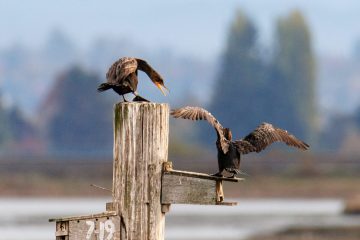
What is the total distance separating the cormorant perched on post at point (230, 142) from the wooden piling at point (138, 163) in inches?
25.0

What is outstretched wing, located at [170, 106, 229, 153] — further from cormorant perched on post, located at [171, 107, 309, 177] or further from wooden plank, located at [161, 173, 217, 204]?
wooden plank, located at [161, 173, 217, 204]

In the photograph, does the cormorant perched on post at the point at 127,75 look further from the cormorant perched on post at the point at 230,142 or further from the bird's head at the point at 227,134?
the bird's head at the point at 227,134

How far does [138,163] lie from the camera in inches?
404

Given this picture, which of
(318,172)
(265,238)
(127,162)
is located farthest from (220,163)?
(318,172)

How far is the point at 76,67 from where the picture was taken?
495ft

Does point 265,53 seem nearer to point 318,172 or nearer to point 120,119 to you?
point 318,172

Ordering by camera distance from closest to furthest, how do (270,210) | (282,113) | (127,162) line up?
(127,162) < (270,210) < (282,113)

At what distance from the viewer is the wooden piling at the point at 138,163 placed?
10.3 meters

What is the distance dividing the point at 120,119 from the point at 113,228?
673 mm

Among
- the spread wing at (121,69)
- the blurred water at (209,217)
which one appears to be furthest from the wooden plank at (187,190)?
the blurred water at (209,217)

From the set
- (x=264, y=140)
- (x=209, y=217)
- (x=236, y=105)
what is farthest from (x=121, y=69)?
(x=236, y=105)

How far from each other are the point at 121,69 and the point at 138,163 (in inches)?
36.0

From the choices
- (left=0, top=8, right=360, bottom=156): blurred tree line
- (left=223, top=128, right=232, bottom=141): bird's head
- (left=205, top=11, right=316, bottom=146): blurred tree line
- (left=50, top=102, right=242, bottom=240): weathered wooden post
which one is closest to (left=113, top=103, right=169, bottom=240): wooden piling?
(left=50, top=102, right=242, bottom=240): weathered wooden post

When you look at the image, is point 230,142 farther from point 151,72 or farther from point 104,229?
point 104,229
